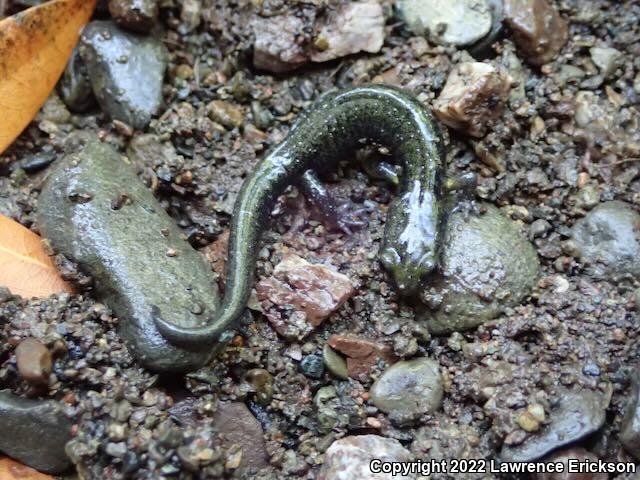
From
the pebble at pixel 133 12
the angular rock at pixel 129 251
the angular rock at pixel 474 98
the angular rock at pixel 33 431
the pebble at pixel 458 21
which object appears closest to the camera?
the angular rock at pixel 33 431

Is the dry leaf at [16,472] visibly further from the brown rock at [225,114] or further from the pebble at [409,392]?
the brown rock at [225,114]

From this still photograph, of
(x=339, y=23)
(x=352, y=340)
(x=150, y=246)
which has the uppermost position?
(x=339, y=23)

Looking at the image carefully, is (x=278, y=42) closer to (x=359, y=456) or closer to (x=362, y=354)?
(x=362, y=354)

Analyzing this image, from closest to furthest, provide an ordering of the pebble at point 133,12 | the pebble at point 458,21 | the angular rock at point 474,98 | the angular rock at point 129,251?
the angular rock at point 129,251
the angular rock at point 474,98
the pebble at point 133,12
the pebble at point 458,21

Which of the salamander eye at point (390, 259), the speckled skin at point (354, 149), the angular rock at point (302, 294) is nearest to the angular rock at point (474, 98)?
the speckled skin at point (354, 149)

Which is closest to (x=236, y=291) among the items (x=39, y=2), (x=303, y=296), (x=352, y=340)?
(x=303, y=296)

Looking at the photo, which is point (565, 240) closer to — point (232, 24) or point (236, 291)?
point (236, 291)
